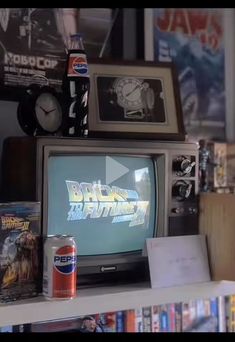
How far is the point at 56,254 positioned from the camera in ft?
3.79

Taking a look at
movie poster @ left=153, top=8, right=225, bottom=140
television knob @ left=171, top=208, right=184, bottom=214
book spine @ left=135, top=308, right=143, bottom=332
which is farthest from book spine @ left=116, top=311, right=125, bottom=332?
movie poster @ left=153, top=8, right=225, bottom=140

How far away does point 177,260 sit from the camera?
4.43 feet

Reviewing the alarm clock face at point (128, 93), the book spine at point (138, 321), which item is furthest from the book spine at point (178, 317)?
the alarm clock face at point (128, 93)

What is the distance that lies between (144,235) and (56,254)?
291 mm

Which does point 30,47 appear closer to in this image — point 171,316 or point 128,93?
point 128,93

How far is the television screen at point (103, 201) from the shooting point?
4.10 feet

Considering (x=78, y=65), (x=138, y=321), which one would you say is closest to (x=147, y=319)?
(x=138, y=321)

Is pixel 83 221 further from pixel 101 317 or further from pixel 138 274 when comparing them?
pixel 101 317

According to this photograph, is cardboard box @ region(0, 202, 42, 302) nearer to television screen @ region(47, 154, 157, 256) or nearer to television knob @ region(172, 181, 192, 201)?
television screen @ region(47, 154, 157, 256)

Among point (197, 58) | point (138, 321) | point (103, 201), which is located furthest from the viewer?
point (197, 58)

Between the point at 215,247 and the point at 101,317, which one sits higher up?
the point at 215,247

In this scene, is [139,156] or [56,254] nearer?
[56,254]

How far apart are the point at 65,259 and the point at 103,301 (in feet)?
0.51
